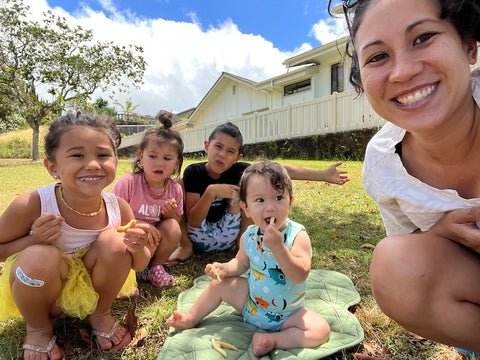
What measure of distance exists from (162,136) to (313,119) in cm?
938

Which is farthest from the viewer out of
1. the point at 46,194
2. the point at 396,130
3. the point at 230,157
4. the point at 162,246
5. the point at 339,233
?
the point at 339,233

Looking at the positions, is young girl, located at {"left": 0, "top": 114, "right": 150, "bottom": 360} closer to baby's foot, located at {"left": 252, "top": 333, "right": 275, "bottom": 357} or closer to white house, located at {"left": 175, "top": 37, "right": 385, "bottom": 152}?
baby's foot, located at {"left": 252, "top": 333, "right": 275, "bottom": 357}

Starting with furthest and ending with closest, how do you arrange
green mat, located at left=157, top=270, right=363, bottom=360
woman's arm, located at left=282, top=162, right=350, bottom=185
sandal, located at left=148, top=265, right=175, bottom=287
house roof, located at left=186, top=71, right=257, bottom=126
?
house roof, located at left=186, top=71, right=257, bottom=126 < woman's arm, located at left=282, top=162, right=350, bottom=185 < sandal, located at left=148, top=265, right=175, bottom=287 < green mat, located at left=157, top=270, right=363, bottom=360

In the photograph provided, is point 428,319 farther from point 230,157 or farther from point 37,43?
point 37,43

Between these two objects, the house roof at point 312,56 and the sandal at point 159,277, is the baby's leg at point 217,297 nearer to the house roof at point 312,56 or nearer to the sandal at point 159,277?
the sandal at point 159,277

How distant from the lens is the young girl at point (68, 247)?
157 centimetres

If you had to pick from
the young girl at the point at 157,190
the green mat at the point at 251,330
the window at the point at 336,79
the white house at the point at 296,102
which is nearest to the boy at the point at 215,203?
the young girl at the point at 157,190

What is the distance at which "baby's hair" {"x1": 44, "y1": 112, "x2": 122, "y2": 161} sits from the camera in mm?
1771

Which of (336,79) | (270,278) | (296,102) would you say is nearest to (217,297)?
(270,278)

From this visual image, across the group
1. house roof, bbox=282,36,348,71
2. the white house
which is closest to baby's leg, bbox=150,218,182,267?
the white house

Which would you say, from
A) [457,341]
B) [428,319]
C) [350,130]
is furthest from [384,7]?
[350,130]

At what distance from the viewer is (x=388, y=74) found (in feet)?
4.02

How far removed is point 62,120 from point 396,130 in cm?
175

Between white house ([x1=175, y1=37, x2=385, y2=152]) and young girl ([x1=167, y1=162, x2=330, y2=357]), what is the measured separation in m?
6.09
